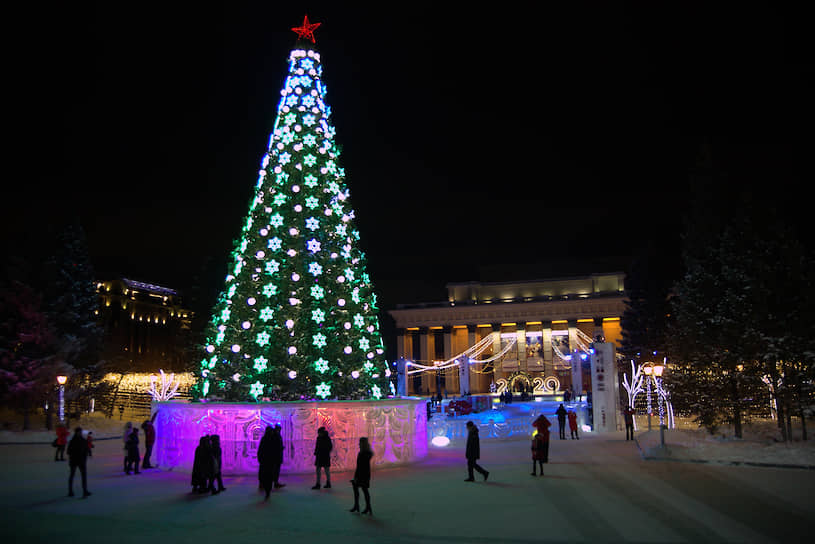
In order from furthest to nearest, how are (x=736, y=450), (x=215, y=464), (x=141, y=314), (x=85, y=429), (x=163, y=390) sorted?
(x=141, y=314)
(x=85, y=429)
(x=163, y=390)
(x=736, y=450)
(x=215, y=464)

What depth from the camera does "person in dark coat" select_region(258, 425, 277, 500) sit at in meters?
11.9

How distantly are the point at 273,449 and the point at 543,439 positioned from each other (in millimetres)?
5778

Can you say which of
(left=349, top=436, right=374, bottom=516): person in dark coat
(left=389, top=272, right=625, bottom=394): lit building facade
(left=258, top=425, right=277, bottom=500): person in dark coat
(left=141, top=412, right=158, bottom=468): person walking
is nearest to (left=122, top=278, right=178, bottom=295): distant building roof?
(left=389, top=272, right=625, bottom=394): lit building facade

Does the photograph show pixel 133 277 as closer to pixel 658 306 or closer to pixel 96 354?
pixel 96 354

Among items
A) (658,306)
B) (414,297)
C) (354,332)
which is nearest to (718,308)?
(354,332)

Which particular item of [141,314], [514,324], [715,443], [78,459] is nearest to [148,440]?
[78,459]

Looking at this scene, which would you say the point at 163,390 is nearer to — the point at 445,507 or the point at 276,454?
the point at 276,454

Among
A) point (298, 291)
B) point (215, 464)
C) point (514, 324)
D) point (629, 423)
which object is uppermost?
point (514, 324)

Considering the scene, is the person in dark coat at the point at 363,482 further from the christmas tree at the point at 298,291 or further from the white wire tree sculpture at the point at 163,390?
the white wire tree sculpture at the point at 163,390

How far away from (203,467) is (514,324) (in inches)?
2417

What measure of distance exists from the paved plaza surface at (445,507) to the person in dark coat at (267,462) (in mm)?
297

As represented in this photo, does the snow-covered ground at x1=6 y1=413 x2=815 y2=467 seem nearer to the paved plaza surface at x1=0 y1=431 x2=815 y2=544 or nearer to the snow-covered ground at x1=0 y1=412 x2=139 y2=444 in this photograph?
the snow-covered ground at x1=0 y1=412 x2=139 y2=444

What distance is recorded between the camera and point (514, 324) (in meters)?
71.6

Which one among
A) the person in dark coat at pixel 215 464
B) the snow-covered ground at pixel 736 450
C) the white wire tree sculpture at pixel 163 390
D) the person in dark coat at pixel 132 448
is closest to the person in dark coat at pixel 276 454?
the person in dark coat at pixel 215 464
